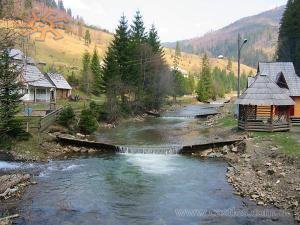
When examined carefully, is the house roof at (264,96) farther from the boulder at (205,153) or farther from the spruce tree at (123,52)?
the spruce tree at (123,52)

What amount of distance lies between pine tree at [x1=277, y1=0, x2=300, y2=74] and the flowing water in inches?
1808

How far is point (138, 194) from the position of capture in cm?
2084

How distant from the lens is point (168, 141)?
37.7m

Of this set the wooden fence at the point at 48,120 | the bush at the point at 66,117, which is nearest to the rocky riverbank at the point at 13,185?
the wooden fence at the point at 48,120

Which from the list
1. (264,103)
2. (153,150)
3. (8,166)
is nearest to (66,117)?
(153,150)

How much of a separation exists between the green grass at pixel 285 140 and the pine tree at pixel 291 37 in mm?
35372

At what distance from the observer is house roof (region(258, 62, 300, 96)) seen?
145ft

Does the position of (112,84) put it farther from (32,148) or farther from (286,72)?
(32,148)

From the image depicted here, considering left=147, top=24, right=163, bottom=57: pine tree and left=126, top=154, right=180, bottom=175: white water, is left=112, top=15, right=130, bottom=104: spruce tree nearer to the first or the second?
left=147, top=24, right=163, bottom=57: pine tree

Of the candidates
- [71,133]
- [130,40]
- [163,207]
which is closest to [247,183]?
[163,207]

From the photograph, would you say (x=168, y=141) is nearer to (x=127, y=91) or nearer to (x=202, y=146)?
(x=202, y=146)

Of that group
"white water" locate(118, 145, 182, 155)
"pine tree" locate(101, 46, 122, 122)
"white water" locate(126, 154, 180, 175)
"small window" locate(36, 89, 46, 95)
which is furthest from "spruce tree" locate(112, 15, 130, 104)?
"white water" locate(126, 154, 180, 175)

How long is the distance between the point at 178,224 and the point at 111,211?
3.43 meters

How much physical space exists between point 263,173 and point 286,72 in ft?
83.3
